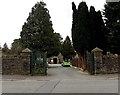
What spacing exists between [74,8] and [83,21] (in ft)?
16.8

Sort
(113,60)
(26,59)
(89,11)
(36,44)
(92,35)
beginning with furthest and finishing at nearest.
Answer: (36,44) < (89,11) < (92,35) < (113,60) < (26,59)

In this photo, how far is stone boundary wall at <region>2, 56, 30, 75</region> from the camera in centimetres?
2200

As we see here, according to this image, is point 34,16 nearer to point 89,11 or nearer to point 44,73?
point 89,11

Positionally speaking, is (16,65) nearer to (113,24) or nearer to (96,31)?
(96,31)

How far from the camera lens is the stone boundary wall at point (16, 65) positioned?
72.2ft

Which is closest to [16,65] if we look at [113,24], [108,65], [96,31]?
[108,65]

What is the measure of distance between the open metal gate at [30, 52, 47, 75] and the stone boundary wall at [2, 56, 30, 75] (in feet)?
1.64

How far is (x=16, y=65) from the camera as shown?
22219 mm

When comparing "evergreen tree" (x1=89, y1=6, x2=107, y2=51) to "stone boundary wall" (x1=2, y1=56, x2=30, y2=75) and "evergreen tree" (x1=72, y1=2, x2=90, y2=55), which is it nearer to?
"evergreen tree" (x1=72, y1=2, x2=90, y2=55)

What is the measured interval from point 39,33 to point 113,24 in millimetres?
19511

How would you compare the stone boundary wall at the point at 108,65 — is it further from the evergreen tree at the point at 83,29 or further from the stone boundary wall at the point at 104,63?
the evergreen tree at the point at 83,29

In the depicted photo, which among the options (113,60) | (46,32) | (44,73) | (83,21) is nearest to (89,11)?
(83,21)

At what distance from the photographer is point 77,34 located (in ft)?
94.9

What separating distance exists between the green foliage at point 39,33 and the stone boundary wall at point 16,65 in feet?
68.5
